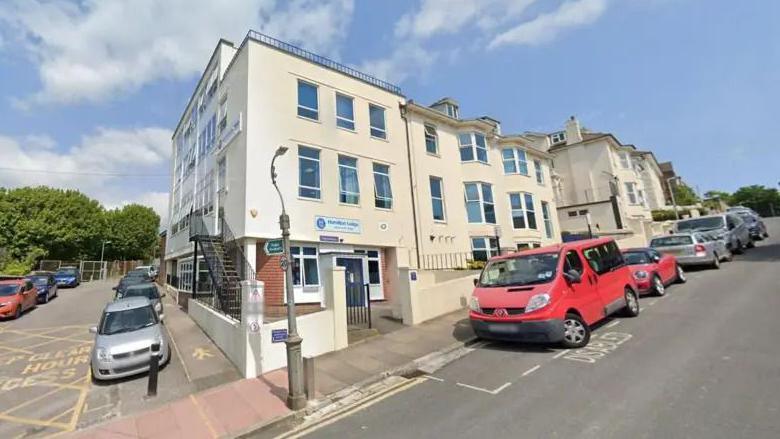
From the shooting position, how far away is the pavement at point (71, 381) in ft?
21.3

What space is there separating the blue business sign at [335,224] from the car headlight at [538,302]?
392 inches

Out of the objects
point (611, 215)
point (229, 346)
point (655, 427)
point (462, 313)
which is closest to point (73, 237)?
point (229, 346)

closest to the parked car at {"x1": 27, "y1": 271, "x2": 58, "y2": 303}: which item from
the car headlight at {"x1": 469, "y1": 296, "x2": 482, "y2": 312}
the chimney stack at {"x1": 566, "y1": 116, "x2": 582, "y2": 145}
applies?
the car headlight at {"x1": 469, "y1": 296, "x2": 482, "y2": 312}

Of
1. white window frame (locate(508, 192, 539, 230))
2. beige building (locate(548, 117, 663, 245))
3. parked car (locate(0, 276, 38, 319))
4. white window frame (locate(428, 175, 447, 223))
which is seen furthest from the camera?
beige building (locate(548, 117, 663, 245))

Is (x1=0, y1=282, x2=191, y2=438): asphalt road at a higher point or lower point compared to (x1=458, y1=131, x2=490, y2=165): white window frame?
lower

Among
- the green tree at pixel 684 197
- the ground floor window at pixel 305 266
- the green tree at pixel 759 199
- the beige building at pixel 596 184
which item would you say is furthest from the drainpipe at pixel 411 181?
the green tree at pixel 759 199

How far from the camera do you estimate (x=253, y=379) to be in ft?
24.8

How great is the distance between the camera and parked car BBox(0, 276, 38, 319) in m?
15.5

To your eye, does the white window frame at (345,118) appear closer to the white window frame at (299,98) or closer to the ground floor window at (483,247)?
the white window frame at (299,98)

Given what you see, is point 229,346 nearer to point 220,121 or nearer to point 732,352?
point 732,352

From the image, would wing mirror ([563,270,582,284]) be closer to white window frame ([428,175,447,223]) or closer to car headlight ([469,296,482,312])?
car headlight ([469,296,482,312])

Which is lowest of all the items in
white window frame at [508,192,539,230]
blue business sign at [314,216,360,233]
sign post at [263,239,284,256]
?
sign post at [263,239,284,256]

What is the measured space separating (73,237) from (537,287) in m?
48.6

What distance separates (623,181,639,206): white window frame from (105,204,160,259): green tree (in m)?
64.3
